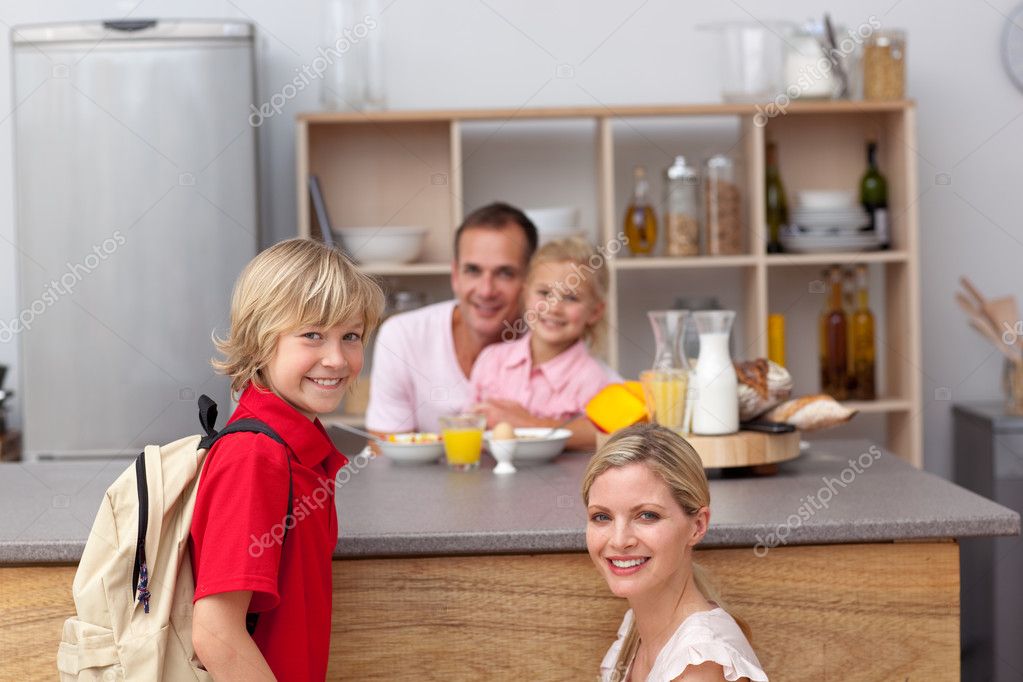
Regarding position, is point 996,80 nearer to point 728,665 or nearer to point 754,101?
point 754,101

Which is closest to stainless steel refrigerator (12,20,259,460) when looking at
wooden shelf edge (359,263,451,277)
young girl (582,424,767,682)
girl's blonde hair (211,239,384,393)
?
wooden shelf edge (359,263,451,277)

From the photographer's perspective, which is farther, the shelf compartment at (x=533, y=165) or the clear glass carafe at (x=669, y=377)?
the shelf compartment at (x=533, y=165)

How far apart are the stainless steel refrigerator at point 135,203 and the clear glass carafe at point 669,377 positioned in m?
1.51

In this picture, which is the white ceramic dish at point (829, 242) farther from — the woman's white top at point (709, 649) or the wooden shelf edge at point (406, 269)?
the woman's white top at point (709, 649)

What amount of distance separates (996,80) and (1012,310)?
756 millimetres

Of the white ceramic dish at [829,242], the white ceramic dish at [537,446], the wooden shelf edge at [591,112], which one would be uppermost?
the wooden shelf edge at [591,112]

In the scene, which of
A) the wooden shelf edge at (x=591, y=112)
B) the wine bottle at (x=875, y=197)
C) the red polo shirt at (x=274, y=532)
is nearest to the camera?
the red polo shirt at (x=274, y=532)

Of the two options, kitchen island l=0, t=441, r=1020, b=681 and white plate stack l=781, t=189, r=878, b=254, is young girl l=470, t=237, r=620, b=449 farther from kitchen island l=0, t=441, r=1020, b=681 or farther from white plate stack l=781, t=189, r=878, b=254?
white plate stack l=781, t=189, r=878, b=254

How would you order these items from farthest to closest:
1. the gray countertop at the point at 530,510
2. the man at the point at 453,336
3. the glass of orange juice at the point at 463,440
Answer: the man at the point at 453,336
the glass of orange juice at the point at 463,440
the gray countertop at the point at 530,510

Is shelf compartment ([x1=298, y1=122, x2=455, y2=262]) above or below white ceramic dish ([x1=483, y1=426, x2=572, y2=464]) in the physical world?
above

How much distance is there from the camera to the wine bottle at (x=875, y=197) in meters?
3.34

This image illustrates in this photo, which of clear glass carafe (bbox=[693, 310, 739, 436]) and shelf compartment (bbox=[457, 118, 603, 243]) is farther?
shelf compartment (bbox=[457, 118, 603, 243])

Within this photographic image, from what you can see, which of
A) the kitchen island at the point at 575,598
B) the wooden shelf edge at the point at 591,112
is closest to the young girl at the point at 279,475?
the kitchen island at the point at 575,598

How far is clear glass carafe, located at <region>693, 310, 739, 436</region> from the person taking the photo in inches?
73.2
